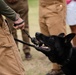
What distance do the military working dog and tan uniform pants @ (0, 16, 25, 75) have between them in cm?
74

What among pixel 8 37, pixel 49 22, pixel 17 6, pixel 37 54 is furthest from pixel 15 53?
pixel 37 54

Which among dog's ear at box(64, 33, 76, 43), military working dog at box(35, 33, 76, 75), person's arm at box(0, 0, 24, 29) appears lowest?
military working dog at box(35, 33, 76, 75)

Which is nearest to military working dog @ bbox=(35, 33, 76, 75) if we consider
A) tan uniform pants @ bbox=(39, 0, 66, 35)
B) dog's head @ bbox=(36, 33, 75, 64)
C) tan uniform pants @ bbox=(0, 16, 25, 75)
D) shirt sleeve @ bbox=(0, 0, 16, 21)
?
dog's head @ bbox=(36, 33, 75, 64)

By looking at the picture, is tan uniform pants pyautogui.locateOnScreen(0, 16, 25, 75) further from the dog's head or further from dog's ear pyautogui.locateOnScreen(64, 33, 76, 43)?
dog's ear pyautogui.locateOnScreen(64, 33, 76, 43)

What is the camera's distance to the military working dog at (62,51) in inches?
165

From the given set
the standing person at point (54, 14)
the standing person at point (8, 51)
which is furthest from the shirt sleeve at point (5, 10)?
the standing person at point (54, 14)

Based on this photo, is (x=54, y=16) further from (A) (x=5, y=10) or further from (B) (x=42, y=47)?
(A) (x=5, y=10)

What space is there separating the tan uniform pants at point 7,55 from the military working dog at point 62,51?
0.74 meters

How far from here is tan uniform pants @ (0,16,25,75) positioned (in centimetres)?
343

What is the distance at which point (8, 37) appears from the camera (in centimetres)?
345

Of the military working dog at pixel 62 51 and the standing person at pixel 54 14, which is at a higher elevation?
the standing person at pixel 54 14

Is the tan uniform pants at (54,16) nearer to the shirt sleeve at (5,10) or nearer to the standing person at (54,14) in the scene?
the standing person at (54,14)

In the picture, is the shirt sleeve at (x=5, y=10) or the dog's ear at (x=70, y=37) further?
the dog's ear at (x=70, y=37)

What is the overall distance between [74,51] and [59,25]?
2.58 feet
